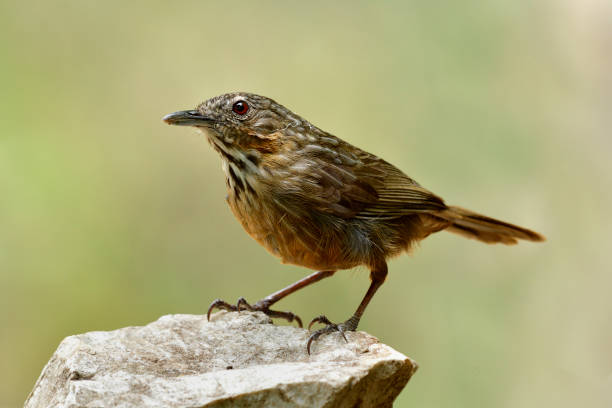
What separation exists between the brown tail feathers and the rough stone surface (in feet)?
5.62

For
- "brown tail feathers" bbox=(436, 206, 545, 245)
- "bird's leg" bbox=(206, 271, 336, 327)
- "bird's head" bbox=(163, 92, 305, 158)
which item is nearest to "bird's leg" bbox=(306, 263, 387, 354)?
"bird's leg" bbox=(206, 271, 336, 327)

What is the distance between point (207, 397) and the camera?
3.37 m

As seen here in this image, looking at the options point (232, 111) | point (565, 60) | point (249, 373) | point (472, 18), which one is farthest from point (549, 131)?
point (249, 373)

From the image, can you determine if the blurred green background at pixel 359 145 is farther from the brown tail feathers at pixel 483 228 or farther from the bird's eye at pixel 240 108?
the bird's eye at pixel 240 108

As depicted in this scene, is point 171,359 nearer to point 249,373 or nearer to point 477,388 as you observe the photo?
point 249,373

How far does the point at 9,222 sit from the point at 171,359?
324cm

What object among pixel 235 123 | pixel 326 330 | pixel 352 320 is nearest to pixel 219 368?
pixel 326 330

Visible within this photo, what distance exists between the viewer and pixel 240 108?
4711mm

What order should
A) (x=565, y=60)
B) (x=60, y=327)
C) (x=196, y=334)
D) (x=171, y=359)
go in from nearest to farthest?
(x=171, y=359)
(x=196, y=334)
(x=60, y=327)
(x=565, y=60)

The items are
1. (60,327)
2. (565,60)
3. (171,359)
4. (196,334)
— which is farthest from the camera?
(565,60)

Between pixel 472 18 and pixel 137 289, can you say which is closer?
pixel 137 289

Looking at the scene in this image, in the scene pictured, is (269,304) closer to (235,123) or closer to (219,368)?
(219,368)

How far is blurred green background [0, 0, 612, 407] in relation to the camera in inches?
263

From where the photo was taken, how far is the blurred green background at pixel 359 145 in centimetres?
668
